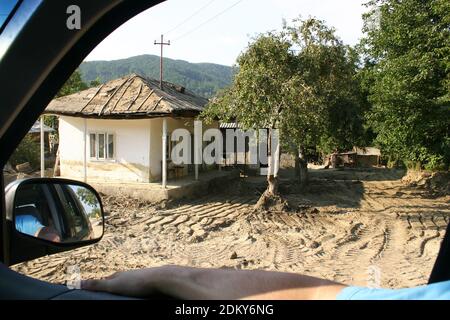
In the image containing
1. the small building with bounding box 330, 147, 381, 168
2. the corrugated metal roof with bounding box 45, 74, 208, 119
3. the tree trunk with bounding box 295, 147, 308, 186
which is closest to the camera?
the corrugated metal roof with bounding box 45, 74, 208, 119

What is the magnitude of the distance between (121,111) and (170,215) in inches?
166

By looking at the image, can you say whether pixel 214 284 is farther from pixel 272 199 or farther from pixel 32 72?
pixel 272 199

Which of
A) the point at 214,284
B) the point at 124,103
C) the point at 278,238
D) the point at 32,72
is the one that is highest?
the point at 124,103

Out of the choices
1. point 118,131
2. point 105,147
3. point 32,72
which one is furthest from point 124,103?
point 32,72

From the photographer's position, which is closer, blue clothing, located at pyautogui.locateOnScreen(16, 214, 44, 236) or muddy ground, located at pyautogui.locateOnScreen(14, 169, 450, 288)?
blue clothing, located at pyautogui.locateOnScreen(16, 214, 44, 236)

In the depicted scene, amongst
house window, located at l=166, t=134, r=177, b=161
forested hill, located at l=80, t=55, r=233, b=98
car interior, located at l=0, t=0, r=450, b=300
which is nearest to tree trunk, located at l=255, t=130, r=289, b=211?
house window, located at l=166, t=134, r=177, b=161

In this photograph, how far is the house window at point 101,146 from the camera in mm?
14797

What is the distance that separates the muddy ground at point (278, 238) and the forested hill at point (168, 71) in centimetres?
10347

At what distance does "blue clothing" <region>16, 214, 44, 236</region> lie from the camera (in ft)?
4.56

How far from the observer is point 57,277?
21.3 ft

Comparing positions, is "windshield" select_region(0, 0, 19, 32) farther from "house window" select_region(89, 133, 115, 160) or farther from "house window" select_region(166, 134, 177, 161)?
"house window" select_region(166, 134, 177, 161)

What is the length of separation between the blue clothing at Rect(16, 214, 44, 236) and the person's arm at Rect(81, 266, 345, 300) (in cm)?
44

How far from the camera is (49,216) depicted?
1.63 m

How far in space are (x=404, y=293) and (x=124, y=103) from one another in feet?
45.8
